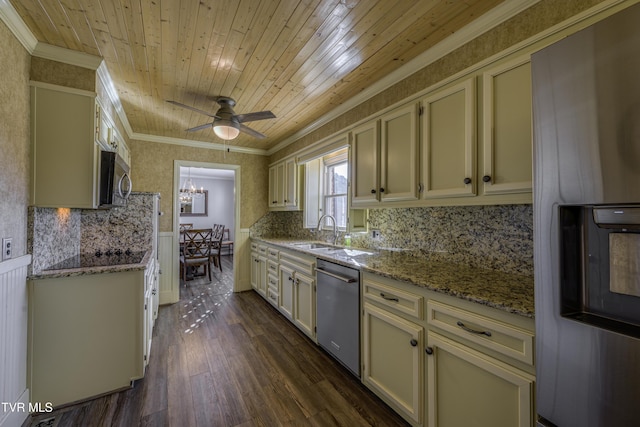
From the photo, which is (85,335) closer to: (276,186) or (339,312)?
(339,312)

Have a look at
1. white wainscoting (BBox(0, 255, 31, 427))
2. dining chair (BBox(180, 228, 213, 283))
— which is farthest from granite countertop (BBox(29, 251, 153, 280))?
dining chair (BBox(180, 228, 213, 283))

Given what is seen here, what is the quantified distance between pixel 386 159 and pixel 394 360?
1470 mm

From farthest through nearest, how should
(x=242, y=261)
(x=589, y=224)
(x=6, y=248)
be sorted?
(x=242, y=261), (x=6, y=248), (x=589, y=224)

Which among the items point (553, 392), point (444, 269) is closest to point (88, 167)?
point (444, 269)

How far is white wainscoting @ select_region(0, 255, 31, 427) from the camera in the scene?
57.3 inches

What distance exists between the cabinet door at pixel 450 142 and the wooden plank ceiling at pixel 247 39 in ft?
1.38

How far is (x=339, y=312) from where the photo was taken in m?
2.17

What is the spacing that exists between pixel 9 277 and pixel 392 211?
8.89 feet

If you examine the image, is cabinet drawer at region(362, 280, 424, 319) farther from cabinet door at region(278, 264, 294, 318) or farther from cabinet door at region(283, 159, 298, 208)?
cabinet door at region(283, 159, 298, 208)

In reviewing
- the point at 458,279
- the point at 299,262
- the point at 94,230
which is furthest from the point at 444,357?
the point at 94,230

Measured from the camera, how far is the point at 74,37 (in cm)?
176

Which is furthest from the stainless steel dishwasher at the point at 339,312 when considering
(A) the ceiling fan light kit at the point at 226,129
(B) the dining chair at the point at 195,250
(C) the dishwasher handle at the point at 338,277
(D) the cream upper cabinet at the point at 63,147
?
(B) the dining chair at the point at 195,250

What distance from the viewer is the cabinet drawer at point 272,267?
338 centimetres

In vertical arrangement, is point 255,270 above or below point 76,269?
below
